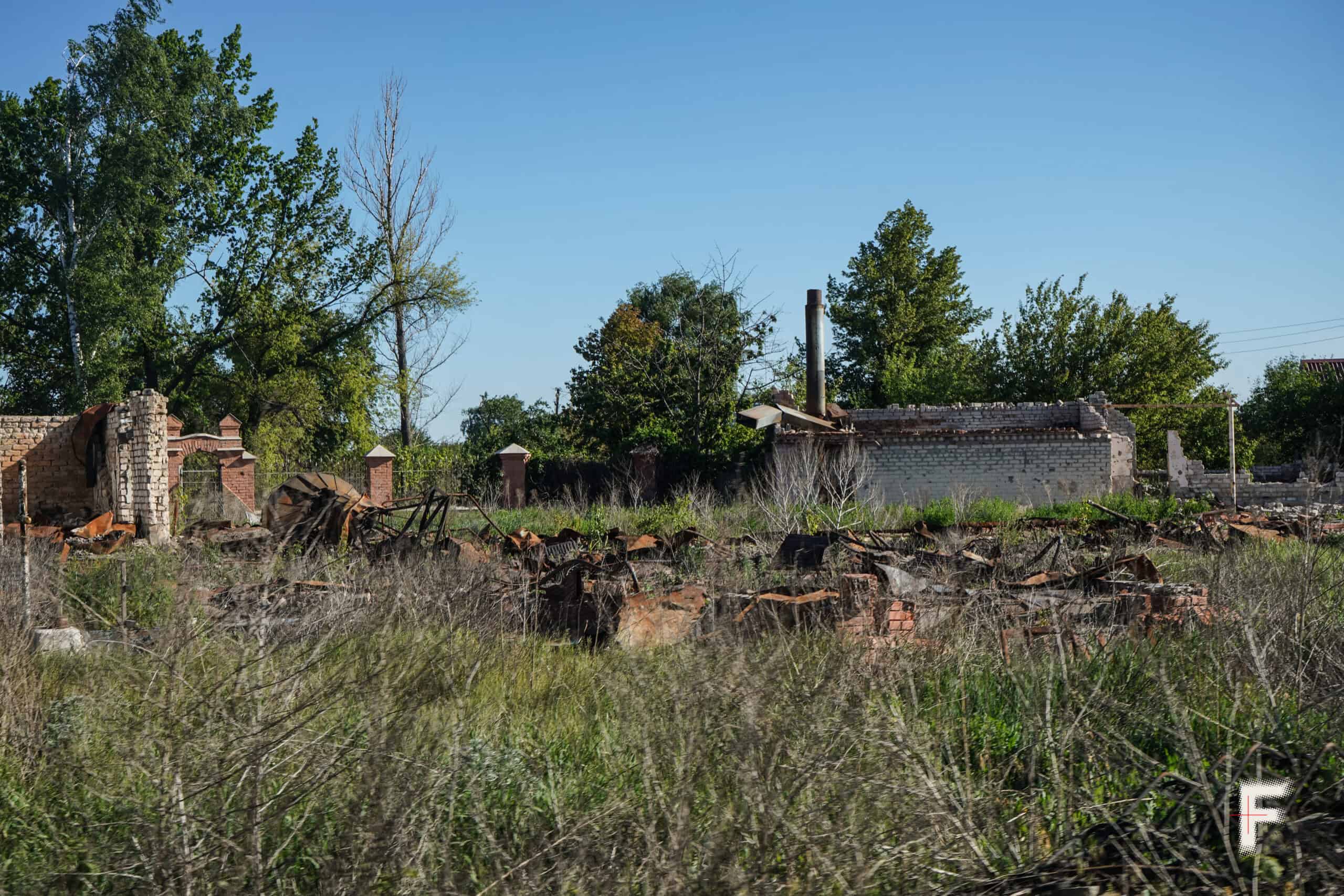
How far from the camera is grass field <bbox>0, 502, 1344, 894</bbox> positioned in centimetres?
279

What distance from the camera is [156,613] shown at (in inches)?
297

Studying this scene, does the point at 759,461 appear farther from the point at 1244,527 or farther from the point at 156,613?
the point at 156,613

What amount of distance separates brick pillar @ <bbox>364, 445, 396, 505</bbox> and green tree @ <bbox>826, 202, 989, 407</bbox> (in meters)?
19.7

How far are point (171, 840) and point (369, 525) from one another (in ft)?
29.2

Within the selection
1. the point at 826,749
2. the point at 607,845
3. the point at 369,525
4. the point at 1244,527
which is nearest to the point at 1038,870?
the point at 826,749

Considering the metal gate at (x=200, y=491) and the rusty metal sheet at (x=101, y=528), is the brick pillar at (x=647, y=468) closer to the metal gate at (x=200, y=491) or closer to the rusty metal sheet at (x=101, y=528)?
the metal gate at (x=200, y=491)

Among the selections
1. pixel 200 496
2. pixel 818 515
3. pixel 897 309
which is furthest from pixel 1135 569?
pixel 897 309

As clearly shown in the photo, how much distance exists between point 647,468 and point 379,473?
613 cm

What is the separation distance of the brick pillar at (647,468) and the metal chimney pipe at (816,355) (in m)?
3.73

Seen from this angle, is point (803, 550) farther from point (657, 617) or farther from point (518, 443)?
point (518, 443)

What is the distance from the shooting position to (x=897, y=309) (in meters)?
38.9

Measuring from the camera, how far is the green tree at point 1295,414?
29.8 m

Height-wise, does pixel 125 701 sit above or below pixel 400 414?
below

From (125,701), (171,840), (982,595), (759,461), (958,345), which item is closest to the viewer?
(171,840)
